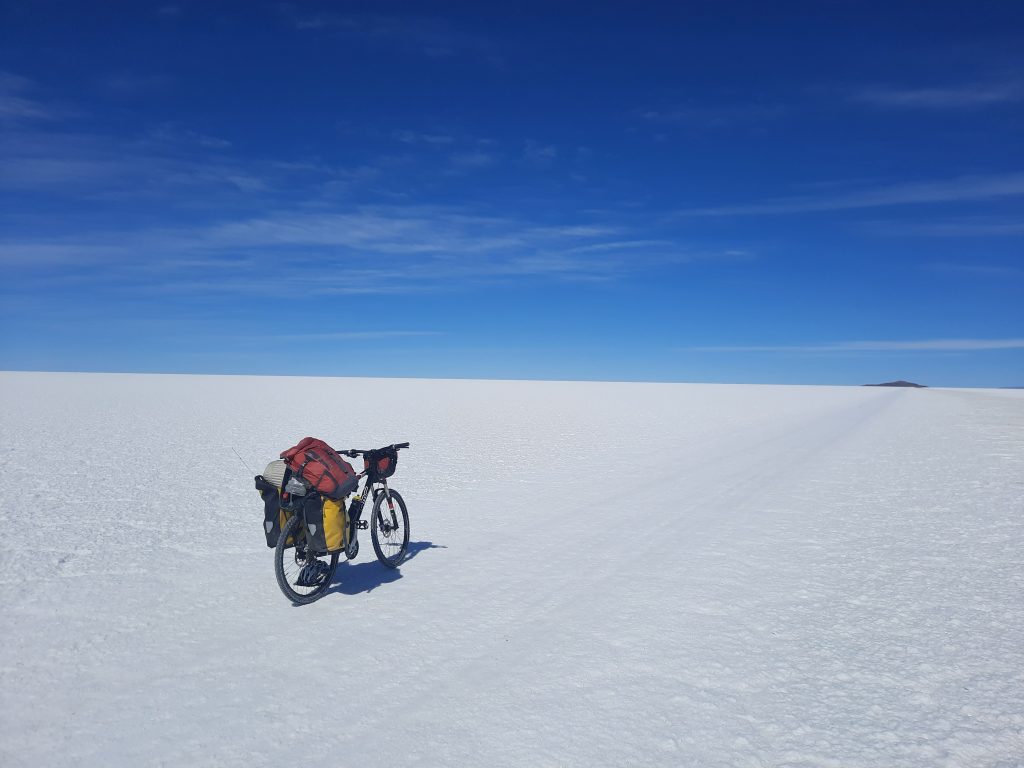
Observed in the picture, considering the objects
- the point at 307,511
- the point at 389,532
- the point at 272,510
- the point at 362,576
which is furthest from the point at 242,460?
the point at 307,511

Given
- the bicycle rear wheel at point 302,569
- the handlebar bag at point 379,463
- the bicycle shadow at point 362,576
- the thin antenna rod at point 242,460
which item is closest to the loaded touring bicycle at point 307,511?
the bicycle rear wheel at point 302,569

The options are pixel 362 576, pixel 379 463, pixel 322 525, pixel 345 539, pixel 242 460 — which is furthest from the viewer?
pixel 242 460

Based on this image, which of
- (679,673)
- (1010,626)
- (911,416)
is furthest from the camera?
(911,416)

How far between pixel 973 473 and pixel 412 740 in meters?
12.3

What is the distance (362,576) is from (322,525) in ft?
3.39

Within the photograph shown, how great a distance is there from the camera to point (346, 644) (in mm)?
4539

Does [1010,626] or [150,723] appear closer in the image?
[150,723]

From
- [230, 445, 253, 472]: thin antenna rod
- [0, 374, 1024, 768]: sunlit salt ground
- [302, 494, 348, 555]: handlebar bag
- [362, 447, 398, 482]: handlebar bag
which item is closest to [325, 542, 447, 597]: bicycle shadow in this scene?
[0, 374, 1024, 768]: sunlit salt ground

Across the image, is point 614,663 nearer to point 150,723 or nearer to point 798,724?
point 798,724

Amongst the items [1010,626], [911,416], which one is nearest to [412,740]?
[1010,626]

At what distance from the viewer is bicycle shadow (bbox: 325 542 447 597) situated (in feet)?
19.0

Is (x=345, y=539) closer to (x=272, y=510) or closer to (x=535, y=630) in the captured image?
(x=272, y=510)

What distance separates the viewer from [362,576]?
617 centimetres

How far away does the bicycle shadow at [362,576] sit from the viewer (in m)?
5.80
